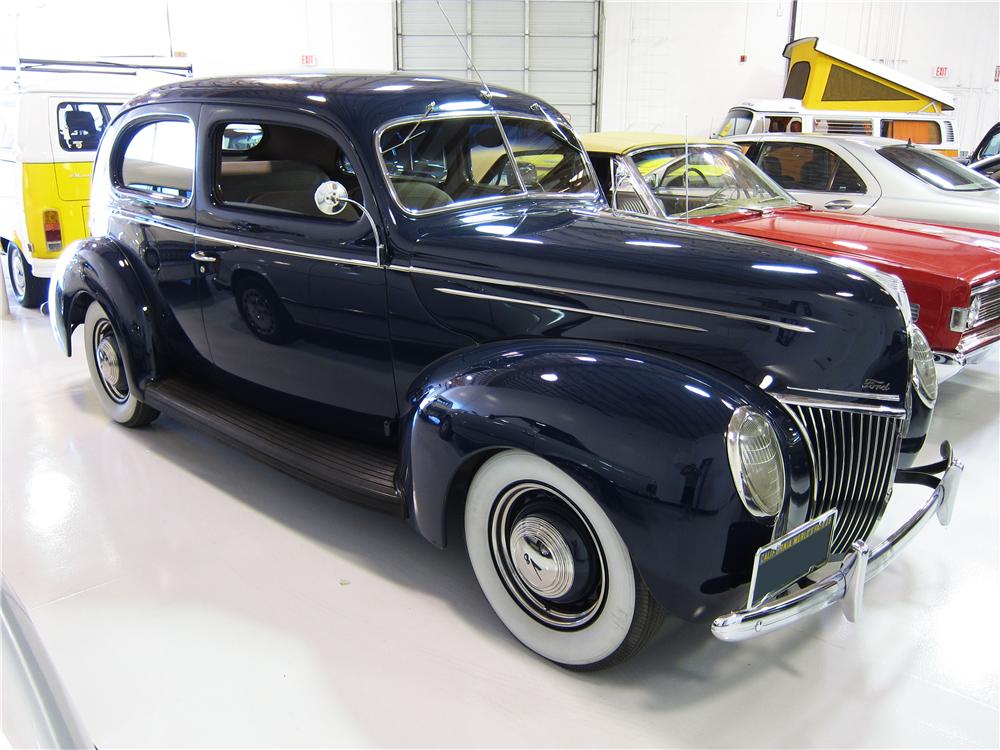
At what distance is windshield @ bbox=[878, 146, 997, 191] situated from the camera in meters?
5.95

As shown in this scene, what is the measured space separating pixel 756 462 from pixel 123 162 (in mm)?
3440

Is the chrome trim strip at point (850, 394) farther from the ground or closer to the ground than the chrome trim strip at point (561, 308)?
closer to the ground

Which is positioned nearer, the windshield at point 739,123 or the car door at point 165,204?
the car door at point 165,204

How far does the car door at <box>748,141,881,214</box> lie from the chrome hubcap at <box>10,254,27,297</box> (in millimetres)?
6241

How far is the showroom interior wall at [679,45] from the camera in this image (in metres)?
12.8

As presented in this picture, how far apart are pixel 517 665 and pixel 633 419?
891 mm

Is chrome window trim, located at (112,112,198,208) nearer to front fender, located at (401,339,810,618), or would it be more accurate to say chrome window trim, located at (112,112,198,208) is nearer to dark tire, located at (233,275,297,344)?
dark tire, located at (233,275,297,344)

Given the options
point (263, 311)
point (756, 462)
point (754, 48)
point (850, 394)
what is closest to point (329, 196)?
point (263, 311)

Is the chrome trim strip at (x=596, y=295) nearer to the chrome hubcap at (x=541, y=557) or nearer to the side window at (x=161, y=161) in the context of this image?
the chrome hubcap at (x=541, y=557)

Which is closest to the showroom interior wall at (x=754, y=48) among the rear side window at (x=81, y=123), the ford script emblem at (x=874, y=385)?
the rear side window at (x=81, y=123)

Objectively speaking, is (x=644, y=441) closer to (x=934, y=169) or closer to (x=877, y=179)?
(x=877, y=179)

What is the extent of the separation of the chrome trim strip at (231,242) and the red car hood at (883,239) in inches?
90.0

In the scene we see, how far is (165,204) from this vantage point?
11.2 feet

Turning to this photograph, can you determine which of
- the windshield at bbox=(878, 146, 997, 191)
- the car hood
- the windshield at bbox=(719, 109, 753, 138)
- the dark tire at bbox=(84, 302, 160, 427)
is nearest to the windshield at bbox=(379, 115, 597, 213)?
the car hood
